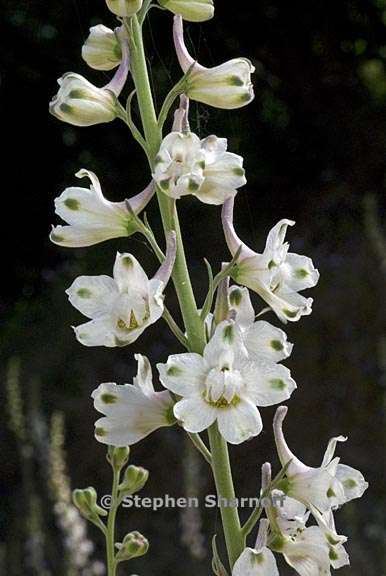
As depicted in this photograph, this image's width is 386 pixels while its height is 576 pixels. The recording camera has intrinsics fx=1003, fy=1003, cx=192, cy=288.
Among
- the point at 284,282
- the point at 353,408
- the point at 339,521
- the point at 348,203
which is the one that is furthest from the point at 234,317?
the point at 348,203

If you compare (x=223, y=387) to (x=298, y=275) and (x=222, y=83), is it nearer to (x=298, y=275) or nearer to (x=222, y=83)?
(x=298, y=275)

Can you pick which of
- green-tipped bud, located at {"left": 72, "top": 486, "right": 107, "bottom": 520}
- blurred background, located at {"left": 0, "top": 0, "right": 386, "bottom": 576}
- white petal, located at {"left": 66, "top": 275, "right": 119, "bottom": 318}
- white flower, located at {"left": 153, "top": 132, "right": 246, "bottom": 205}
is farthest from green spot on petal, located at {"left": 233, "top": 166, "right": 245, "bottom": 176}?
blurred background, located at {"left": 0, "top": 0, "right": 386, "bottom": 576}

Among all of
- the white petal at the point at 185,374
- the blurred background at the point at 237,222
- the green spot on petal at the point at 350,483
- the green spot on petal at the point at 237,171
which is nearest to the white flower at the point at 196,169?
the green spot on petal at the point at 237,171

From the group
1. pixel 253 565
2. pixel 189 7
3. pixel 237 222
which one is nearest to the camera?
pixel 253 565

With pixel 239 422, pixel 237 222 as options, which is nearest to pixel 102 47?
pixel 239 422

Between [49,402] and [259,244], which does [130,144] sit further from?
[49,402]

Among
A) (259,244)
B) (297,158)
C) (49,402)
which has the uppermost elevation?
(297,158)

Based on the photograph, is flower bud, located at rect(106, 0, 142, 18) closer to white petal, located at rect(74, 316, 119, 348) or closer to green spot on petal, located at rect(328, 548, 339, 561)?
white petal, located at rect(74, 316, 119, 348)
